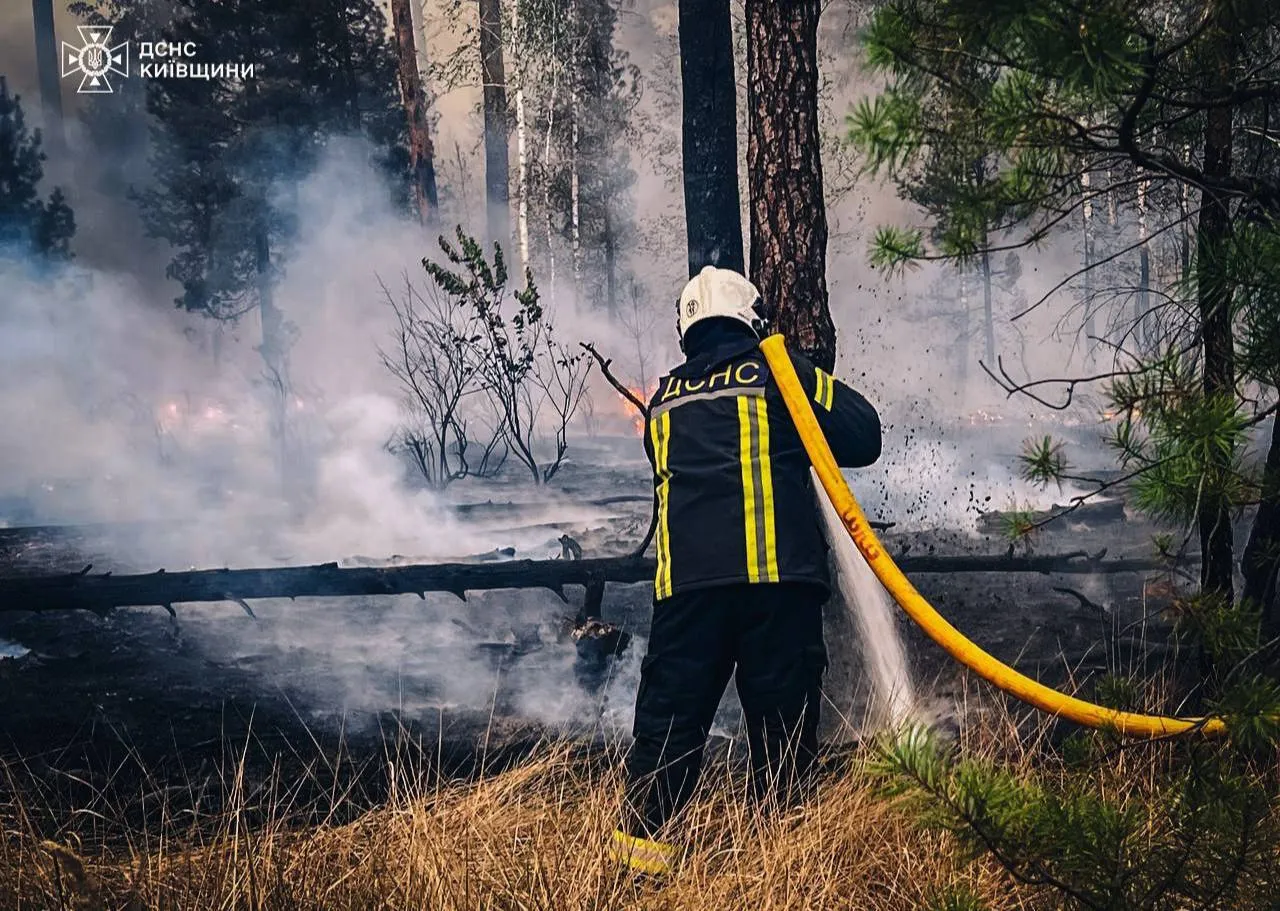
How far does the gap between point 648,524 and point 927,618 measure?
18.6 ft

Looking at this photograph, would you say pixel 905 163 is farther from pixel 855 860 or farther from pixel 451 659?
pixel 451 659

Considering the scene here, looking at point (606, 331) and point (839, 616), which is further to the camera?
point (606, 331)

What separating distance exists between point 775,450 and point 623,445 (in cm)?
918

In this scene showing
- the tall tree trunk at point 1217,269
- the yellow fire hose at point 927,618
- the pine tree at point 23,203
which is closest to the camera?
the yellow fire hose at point 927,618

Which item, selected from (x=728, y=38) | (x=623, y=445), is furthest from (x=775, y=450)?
(x=623, y=445)

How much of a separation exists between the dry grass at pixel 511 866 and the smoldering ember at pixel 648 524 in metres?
0.02

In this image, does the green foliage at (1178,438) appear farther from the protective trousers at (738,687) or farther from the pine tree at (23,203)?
the pine tree at (23,203)

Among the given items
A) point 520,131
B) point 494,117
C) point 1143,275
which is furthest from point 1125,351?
point 1143,275

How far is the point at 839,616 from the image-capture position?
15.5 ft

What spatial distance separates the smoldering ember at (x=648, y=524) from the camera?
203 cm

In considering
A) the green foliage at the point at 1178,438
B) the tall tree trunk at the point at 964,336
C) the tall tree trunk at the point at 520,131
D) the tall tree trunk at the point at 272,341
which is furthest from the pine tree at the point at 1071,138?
the tall tree trunk at the point at 964,336

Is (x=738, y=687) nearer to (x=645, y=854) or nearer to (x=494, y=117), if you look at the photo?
(x=645, y=854)

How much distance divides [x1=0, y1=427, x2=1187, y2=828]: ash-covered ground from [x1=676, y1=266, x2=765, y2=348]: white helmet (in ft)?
5.32

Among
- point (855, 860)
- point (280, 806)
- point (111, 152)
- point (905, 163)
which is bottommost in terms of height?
point (280, 806)
